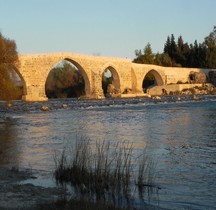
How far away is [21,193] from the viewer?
5672mm

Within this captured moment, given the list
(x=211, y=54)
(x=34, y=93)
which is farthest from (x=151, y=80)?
(x=34, y=93)

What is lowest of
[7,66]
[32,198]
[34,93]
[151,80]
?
[32,198]

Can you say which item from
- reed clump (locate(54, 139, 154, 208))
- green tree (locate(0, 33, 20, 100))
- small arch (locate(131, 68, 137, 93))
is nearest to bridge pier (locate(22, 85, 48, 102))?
green tree (locate(0, 33, 20, 100))

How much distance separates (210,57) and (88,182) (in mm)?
62662

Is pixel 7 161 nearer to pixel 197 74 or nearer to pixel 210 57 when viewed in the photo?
pixel 197 74

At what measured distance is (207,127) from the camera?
14562 mm

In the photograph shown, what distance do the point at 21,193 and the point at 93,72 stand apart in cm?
4260

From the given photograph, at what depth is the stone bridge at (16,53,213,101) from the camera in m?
40.7

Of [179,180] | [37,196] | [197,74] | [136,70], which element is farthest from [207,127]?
[197,74]

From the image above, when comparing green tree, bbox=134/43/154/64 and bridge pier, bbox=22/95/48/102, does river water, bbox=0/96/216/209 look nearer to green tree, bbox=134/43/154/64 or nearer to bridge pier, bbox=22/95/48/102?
bridge pier, bbox=22/95/48/102

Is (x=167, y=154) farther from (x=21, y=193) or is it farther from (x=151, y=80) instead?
(x=151, y=80)

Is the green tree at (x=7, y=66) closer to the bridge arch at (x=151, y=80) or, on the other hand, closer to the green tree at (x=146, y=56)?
the bridge arch at (x=151, y=80)

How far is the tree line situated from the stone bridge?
18.5 ft

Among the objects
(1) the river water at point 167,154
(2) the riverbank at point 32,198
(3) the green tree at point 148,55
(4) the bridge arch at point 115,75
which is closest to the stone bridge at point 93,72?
(4) the bridge arch at point 115,75
